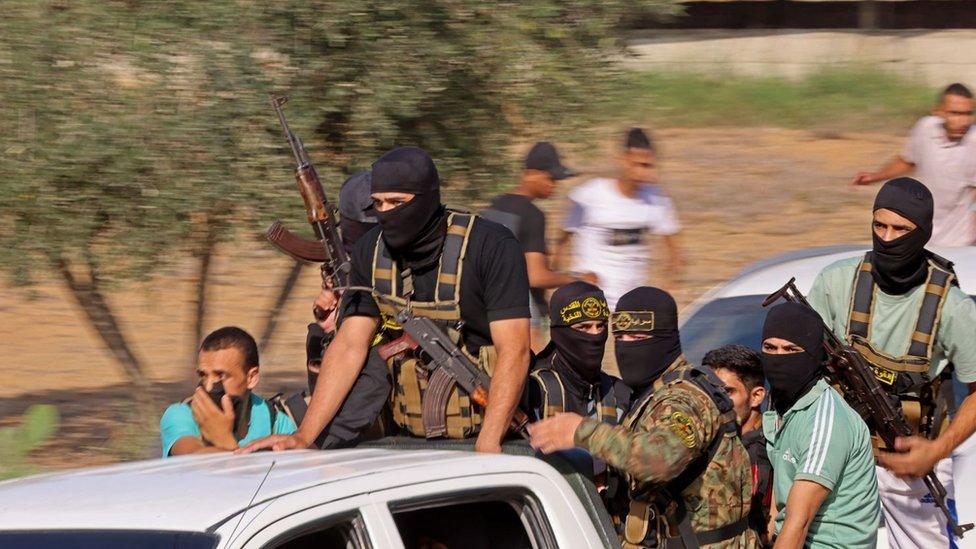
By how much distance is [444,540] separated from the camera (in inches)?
146

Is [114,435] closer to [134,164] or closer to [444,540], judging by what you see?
[134,164]

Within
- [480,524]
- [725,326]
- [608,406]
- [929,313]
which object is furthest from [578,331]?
[725,326]

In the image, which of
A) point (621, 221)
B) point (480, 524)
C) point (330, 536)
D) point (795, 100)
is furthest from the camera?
point (795, 100)

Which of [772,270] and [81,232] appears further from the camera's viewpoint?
[81,232]

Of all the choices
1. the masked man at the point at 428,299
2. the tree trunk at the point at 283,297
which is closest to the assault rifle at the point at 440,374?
the masked man at the point at 428,299

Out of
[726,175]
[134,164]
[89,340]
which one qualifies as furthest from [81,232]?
[726,175]

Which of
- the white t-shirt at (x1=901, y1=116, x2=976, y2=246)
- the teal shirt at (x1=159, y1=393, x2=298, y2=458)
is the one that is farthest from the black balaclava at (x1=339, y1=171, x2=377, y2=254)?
the white t-shirt at (x1=901, y1=116, x2=976, y2=246)

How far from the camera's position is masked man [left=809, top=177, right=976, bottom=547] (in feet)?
16.1

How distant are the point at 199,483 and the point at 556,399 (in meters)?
1.45

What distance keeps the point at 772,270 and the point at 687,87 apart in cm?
1565

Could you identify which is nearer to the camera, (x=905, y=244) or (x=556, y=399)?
(x=556, y=399)

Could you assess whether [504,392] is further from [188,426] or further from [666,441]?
[188,426]

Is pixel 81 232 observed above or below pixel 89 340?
above

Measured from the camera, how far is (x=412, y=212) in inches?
169
